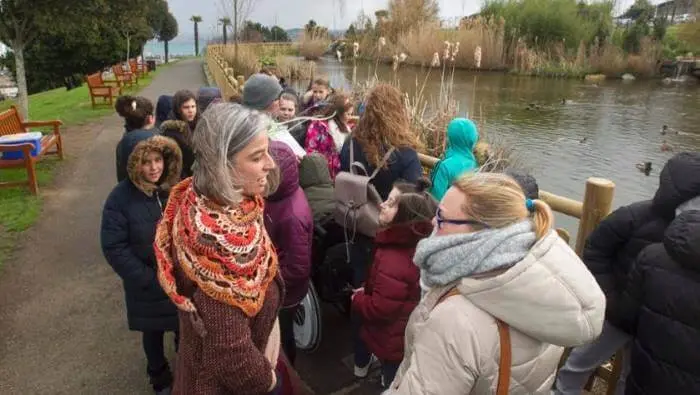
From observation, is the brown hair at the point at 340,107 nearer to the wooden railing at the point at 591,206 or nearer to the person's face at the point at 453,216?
the wooden railing at the point at 591,206

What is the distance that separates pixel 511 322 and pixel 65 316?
11.8ft

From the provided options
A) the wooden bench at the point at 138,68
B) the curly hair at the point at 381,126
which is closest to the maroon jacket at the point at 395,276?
the curly hair at the point at 381,126

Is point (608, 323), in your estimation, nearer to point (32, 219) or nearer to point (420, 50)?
point (32, 219)

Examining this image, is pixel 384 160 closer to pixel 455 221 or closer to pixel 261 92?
pixel 261 92

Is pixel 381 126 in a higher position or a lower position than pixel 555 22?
lower

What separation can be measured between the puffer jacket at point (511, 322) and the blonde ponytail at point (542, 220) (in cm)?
2

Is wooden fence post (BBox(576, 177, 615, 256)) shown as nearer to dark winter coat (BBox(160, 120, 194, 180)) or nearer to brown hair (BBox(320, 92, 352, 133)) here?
brown hair (BBox(320, 92, 352, 133))

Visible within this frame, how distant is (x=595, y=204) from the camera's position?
9.00ft

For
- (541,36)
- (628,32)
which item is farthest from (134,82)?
(628,32)

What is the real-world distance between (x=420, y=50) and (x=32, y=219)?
18047 millimetres

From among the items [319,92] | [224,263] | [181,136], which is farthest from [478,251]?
[319,92]

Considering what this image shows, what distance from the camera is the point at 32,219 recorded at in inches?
220

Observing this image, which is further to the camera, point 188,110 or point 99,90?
point 99,90

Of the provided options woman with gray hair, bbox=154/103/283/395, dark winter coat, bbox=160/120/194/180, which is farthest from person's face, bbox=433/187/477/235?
dark winter coat, bbox=160/120/194/180
